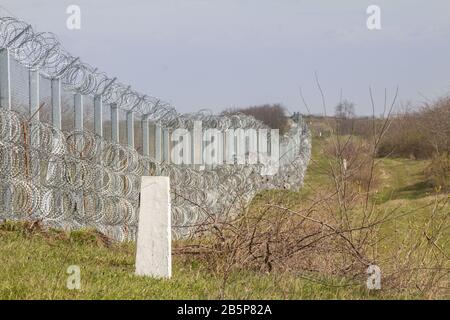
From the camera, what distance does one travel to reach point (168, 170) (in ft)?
48.2

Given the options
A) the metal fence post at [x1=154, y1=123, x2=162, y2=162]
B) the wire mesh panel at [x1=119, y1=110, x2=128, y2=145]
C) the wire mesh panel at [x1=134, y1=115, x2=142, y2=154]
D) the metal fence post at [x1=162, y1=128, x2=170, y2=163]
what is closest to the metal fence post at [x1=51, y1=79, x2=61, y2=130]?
the wire mesh panel at [x1=119, y1=110, x2=128, y2=145]

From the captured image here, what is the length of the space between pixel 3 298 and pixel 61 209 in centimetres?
554

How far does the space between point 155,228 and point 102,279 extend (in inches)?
29.9

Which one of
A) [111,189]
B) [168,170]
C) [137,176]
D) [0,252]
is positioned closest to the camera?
[0,252]

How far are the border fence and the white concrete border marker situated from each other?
1.68 metres

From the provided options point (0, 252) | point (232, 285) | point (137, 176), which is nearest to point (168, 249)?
point (232, 285)

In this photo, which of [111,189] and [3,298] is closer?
[3,298]

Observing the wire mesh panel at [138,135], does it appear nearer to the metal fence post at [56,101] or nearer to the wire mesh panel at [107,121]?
the wire mesh panel at [107,121]

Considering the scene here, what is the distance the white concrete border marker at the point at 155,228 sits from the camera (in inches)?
276

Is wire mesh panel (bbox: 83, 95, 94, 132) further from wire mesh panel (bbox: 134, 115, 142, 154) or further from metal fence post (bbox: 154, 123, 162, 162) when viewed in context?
metal fence post (bbox: 154, 123, 162, 162)

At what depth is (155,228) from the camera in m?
7.05

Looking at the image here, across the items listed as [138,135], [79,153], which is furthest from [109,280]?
[138,135]
